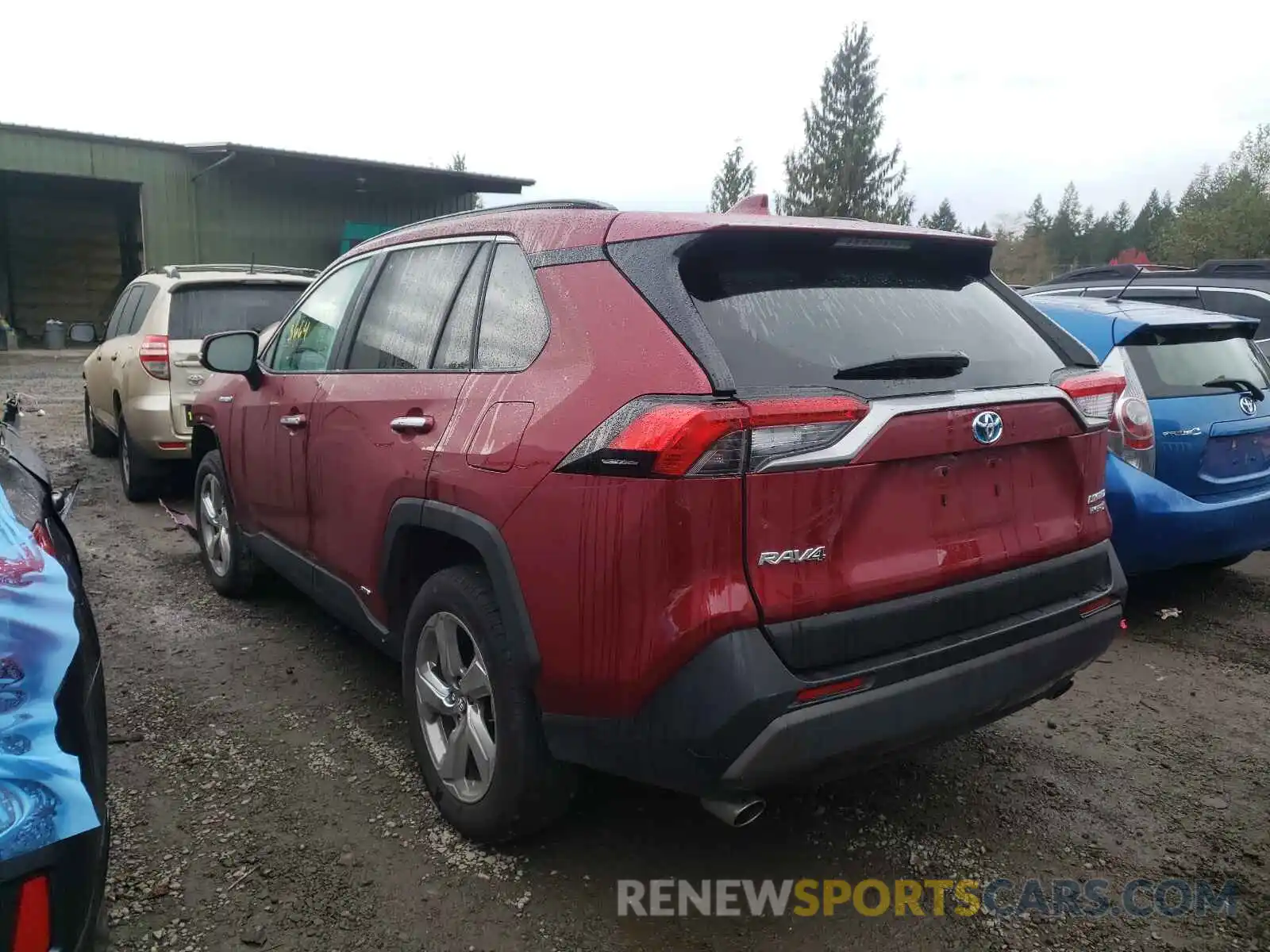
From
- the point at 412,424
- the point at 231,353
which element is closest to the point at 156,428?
the point at 231,353

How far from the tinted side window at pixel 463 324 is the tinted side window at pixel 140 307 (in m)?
4.77

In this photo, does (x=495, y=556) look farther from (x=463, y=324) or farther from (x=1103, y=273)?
(x=1103, y=273)

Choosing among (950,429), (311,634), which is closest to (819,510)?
(950,429)

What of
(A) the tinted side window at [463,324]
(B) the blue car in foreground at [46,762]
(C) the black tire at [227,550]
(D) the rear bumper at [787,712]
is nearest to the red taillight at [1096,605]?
(D) the rear bumper at [787,712]

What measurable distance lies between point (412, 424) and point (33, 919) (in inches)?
62.8

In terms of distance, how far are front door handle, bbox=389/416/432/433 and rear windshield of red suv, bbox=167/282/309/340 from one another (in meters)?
3.86

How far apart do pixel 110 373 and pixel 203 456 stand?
2.80 meters

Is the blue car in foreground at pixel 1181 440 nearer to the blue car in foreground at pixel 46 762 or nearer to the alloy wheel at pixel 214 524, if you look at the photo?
the blue car in foreground at pixel 46 762

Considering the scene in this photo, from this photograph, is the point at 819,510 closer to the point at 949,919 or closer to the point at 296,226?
the point at 949,919

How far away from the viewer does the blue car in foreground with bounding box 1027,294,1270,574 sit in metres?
4.13

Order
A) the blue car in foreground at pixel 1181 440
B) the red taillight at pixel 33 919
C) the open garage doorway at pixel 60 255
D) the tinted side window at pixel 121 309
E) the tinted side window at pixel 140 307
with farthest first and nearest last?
the open garage doorway at pixel 60 255, the tinted side window at pixel 121 309, the tinted side window at pixel 140 307, the blue car in foreground at pixel 1181 440, the red taillight at pixel 33 919

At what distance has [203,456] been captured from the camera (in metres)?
4.98

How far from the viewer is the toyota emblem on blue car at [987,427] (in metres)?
2.28

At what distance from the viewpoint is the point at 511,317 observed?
8.62 feet
